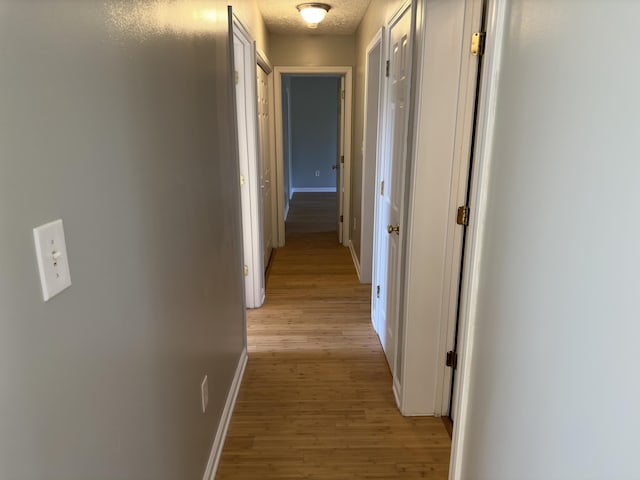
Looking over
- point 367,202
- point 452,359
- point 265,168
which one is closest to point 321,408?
point 452,359

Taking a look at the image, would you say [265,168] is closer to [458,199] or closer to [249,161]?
[249,161]

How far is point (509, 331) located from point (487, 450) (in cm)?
37

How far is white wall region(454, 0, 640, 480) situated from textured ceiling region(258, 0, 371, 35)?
2642mm

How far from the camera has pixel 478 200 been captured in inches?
46.9

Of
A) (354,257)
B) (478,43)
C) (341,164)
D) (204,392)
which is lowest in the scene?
(354,257)

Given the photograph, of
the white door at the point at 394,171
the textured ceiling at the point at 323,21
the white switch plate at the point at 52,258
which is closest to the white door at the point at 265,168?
the textured ceiling at the point at 323,21

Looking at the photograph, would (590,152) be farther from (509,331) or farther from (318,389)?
(318,389)

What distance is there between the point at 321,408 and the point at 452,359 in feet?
2.29

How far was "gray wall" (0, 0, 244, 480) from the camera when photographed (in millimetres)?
650

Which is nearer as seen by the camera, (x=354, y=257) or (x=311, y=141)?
(x=354, y=257)

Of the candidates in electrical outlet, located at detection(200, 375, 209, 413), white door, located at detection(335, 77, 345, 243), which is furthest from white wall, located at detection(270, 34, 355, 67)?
electrical outlet, located at detection(200, 375, 209, 413)

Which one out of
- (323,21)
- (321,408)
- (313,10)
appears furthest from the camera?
(323,21)

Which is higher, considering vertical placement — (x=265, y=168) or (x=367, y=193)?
(x=265, y=168)

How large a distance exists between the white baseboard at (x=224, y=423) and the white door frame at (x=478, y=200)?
95 centimetres
